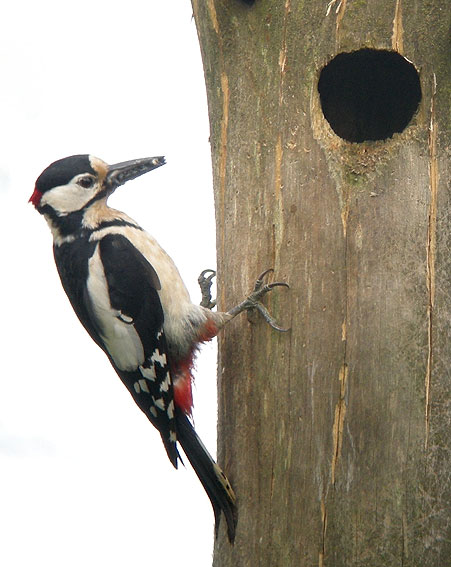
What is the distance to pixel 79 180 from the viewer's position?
386cm

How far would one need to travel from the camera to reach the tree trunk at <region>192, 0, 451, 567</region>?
119 inches

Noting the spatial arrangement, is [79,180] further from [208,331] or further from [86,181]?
[208,331]

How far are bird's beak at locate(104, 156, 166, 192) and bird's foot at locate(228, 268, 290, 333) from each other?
885 millimetres

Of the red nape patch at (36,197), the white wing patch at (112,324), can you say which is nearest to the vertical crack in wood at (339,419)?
the white wing patch at (112,324)

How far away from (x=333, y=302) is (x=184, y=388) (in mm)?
944

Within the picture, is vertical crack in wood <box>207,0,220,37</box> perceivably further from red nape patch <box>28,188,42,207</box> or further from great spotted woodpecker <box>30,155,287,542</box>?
red nape patch <box>28,188,42,207</box>

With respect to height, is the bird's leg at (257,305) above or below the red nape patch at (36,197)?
below

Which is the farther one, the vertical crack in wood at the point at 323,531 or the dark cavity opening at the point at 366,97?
the dark cavity opening at the point at 366,97

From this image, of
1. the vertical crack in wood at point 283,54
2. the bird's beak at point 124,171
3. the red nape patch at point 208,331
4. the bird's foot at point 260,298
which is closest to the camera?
the bird's foot at point 260,298

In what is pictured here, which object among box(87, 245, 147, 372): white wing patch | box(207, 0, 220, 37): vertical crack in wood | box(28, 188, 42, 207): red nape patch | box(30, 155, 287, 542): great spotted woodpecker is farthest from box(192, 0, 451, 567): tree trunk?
box(28, 188, 42, 207): red nape patch

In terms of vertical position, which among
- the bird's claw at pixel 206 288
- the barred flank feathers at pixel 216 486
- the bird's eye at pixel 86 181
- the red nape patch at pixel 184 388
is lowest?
the barred flank feathers at pixel 216 486

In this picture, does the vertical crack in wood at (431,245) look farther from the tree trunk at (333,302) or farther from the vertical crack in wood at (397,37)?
the vertical crack in wood at (397,37)

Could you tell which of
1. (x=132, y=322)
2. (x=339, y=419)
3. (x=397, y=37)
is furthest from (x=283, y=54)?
(x=339, y=419)

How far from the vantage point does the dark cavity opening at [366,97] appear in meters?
3.71
